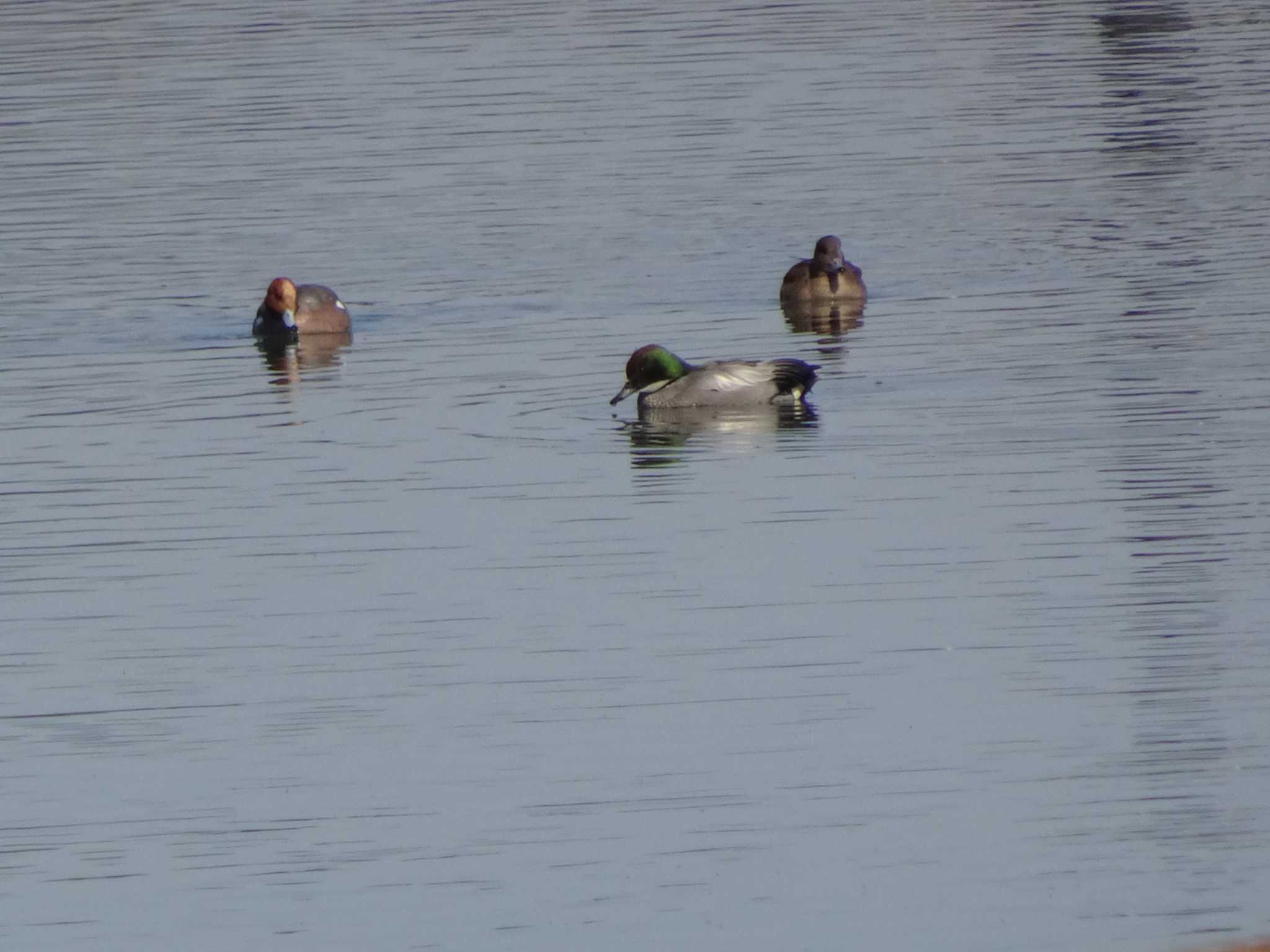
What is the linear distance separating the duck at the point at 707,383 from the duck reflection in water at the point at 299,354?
11.1 ft

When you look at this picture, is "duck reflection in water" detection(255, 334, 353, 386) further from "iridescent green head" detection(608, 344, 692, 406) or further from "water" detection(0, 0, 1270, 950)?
"iridescent green head" detection(608, 344, 692, 406)

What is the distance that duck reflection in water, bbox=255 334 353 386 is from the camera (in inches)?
818

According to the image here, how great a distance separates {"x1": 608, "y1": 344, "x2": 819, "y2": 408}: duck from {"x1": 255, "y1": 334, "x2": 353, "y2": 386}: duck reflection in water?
3381mm

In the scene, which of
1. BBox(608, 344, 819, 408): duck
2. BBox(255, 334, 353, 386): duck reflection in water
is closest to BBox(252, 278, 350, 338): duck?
BBox(255, 334, 353, 386): duck reflection in water

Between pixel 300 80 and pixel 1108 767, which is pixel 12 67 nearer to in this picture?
pixel 300 80

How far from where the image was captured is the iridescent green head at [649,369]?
18.1m

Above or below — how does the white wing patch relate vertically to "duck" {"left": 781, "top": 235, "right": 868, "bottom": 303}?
below

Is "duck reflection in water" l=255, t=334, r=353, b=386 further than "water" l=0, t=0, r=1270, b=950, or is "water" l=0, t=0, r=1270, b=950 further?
"duck reflection in water" l=255, t=334, r=353, b=386

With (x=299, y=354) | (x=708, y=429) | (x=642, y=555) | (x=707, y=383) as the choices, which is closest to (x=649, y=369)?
(x=707, y=383)

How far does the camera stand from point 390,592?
13.9 meters

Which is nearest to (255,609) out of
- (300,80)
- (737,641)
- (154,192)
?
(737,641)

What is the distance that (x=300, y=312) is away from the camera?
21.6 m

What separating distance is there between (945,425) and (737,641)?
4859 mm

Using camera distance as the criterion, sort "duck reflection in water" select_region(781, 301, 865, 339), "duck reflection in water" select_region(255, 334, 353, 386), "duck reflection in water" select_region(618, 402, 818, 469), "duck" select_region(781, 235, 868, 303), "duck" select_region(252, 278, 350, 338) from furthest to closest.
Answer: "duck" select_region(781, 235, 868, 303)
"duck" select_region(252, 278, 350, 338)
"duck reflection in water" select_region(781, 301, 865, 339)
"duck reflection in water" select_region(255, 334, 353, 386)
"duck reflection in water" select_region(618, 402, 818, 469)
